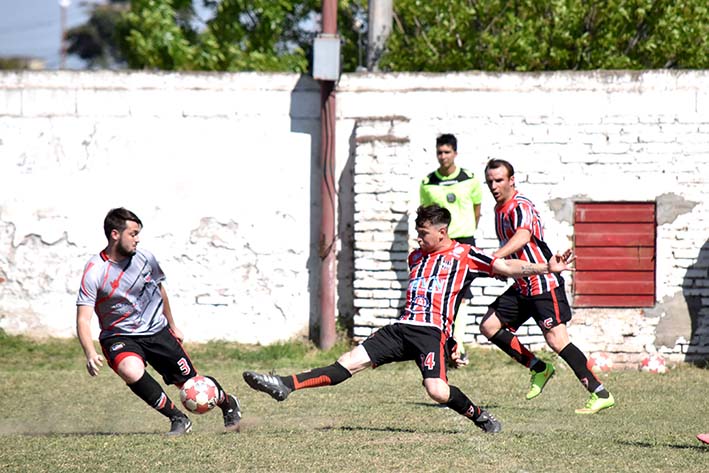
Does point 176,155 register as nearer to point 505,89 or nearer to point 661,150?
point 505,89

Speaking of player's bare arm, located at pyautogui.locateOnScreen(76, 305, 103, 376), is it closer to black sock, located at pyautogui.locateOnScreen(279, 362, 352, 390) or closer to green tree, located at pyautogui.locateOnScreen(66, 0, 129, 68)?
black sock, located at pyautogui.locateOnScreen(279, 362, 352, 390)

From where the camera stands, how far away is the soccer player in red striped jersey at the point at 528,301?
29.1 ft

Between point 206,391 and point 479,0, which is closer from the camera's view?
point 206,391

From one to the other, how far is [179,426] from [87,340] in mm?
911

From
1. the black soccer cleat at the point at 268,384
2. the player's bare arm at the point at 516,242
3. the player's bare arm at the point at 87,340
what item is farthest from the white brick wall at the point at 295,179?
the black soccer cleat at the point at 268,384

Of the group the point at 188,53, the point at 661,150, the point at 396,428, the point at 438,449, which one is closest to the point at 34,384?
the point at 396,428

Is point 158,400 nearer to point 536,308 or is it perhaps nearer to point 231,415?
point 231,415

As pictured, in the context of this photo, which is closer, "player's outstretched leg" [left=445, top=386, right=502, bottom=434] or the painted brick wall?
"player's outstretched leg" [left=445, top=386, right=502, bottom=434]

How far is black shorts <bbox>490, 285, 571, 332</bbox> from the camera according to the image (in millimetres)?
9109

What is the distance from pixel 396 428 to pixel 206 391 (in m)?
1.45

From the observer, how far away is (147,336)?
8055 millimetres

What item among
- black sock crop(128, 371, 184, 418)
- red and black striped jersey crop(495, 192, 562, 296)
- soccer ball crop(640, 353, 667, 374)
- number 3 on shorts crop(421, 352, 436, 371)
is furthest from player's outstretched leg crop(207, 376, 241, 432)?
soccer ball crop(640, 353, 667, 374)

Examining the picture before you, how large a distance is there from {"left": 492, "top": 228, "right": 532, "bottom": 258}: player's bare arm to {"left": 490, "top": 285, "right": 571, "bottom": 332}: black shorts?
661 mm

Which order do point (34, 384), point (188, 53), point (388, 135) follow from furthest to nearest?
point (188, 53) → point (388, 135) → point (34, 384)
